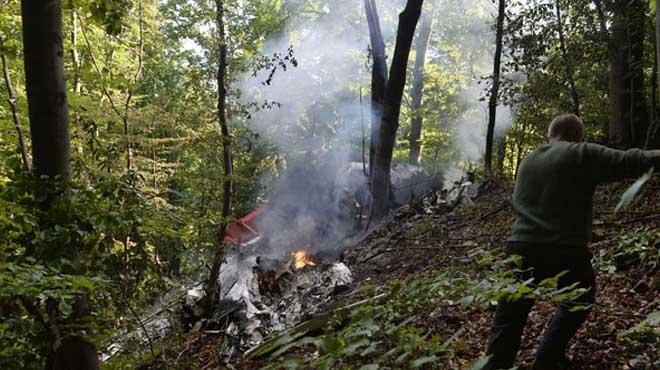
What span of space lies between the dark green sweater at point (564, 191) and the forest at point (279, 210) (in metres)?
0.02

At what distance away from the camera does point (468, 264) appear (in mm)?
5609

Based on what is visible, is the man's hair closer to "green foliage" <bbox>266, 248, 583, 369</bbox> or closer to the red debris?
"green foliage" <bbox>266, 248, 583, 369</bbox>

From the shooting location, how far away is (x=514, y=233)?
314 centimetres

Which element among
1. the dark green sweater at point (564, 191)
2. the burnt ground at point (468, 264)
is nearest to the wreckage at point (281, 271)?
the burnt ground at point (468, 264)

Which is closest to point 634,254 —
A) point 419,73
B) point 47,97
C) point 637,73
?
point 637,73

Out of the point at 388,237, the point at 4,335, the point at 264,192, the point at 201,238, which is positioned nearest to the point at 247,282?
the point at 201,238

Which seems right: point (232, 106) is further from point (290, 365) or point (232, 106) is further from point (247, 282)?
point (290, 365)

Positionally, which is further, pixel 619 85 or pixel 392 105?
pixel 392 105

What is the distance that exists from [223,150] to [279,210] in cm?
1267

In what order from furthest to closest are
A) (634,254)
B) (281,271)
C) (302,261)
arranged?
(302,261) < (281,271) < (634,254)

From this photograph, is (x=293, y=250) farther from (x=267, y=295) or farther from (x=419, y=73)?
(x=419, y=73)

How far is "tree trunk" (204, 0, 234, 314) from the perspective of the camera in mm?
7959

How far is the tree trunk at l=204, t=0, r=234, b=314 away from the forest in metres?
0.04

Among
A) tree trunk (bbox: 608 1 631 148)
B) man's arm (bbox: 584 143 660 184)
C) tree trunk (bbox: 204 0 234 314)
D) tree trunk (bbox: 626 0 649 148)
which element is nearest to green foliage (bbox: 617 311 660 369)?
man's arm (bbox: 584 143 660 184)
